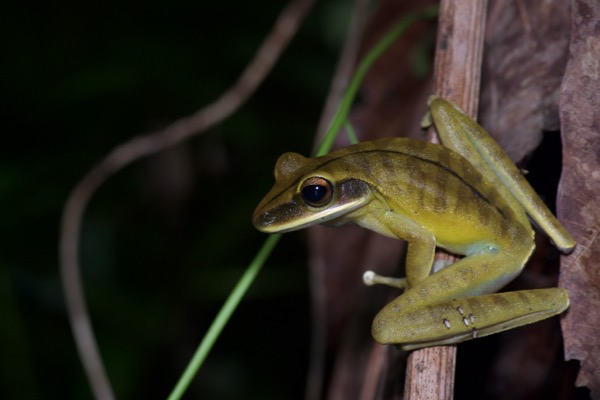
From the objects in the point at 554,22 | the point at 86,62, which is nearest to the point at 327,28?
the point at 86,62

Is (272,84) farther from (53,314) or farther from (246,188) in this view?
(53,314)

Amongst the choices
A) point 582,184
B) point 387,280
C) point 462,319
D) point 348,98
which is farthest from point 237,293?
point 582,184

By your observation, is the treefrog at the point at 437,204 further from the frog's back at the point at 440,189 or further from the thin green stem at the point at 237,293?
the thin green stem at the point at 237,293

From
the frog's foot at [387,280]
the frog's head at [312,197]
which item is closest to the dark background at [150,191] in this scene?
the frog's foot at [387,280]

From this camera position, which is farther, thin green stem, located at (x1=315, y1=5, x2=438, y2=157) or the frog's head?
thin green stem, located at (x1=315, y1=5, x2=438, y2=157)

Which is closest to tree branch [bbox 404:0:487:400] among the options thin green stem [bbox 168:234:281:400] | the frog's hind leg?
the frog's hind leg

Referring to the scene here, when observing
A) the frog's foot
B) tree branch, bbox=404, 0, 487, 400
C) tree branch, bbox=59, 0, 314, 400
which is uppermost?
tree branch, bbox=59, 0, 314, 400

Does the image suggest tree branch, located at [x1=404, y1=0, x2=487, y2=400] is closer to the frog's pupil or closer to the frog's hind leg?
the frog's pupil
